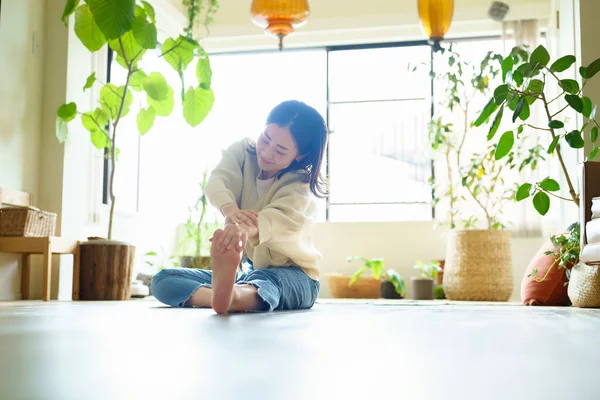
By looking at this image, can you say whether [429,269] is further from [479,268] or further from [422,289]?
[479,268]

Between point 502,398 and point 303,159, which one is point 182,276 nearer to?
point 303,159

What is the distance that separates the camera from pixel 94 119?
13.9 ft

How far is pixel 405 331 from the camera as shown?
4.92 feet

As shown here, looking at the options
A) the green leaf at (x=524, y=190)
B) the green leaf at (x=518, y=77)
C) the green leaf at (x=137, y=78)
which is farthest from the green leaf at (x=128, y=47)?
the green leaf at (x=524, y=190)

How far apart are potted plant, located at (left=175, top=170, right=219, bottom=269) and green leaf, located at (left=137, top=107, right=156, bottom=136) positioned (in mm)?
790

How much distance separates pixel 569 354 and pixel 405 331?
1.64 feet

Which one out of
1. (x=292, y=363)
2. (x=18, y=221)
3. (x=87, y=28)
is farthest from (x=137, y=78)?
(x=292, y=363)

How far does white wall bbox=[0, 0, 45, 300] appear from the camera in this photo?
13.1 ft

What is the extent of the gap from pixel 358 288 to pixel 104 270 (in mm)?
2143

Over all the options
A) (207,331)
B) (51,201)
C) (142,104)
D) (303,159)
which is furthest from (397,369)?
(142,104)

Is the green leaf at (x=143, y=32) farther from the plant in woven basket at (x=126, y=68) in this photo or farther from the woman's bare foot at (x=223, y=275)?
the woman's bare foot at (x=223, y=275)

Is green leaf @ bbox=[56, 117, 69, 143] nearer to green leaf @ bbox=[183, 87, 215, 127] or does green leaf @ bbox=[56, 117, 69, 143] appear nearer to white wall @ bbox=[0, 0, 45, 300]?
white wall @ bbox=[0, 0, 45, 300]

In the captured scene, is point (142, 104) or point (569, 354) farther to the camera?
point (142, 104)

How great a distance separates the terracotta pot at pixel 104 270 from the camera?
396 cm
